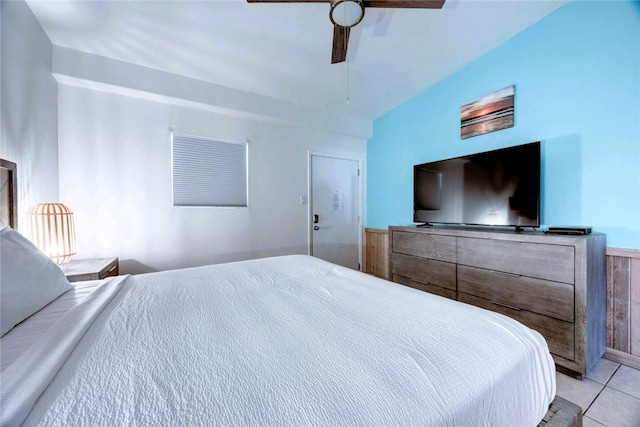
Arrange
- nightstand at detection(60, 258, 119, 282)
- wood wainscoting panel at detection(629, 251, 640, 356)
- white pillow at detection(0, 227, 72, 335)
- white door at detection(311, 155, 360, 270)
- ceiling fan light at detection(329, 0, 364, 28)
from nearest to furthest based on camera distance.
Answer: white pillow at detection(0, 227, 72, 335) < ceiling fan light at detection(329, 0, 364, 28) < wood wainscoting panel at detection(629, 251, 640, 356) < nightstand at detection(60, 258, 119, 282) < white door at detection(311, 155, 360, 270)

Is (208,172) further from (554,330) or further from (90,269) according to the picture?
(554,330)

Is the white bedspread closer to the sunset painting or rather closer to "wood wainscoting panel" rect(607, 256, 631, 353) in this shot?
"wood wainscoting panel" rect(607, 256, 631, 353)

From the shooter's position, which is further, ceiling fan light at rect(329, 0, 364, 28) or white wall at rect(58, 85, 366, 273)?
white wall at rect(58, 85, 366, 273)

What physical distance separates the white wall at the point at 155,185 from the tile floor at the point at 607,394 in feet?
8.97

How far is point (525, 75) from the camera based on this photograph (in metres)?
2.14

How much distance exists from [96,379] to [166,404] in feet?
0.74

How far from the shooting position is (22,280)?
91 cm

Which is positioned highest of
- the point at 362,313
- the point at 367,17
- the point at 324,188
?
the point at 367,17

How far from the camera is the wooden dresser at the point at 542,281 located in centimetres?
153

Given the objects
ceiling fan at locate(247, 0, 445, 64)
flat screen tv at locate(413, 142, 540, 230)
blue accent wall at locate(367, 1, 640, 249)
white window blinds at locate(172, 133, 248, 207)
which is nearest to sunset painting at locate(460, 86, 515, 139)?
blue accent wall at locate(367, 1, 640, 249)

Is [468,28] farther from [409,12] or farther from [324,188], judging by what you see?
[324,188]

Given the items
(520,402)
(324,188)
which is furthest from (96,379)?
(324,188)

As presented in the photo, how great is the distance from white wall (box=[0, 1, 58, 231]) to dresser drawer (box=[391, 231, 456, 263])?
9.93ft

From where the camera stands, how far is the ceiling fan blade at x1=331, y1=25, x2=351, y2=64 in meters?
1.72
